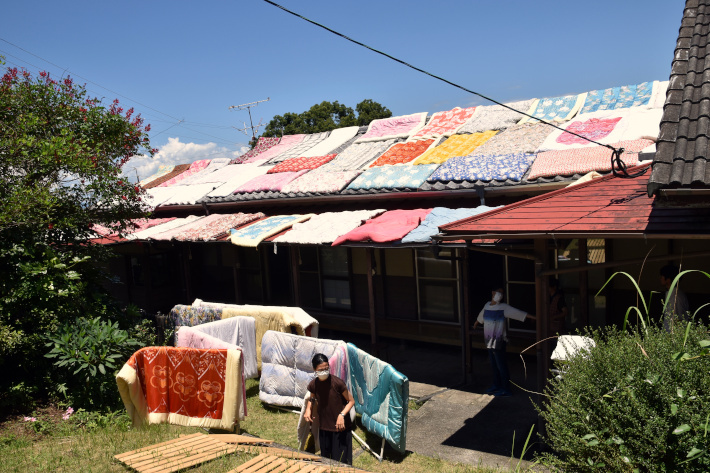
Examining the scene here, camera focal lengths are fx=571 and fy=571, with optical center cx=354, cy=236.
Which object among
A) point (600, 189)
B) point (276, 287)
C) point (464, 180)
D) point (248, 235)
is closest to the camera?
point (600, 189)

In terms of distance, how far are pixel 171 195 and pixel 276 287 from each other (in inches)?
165

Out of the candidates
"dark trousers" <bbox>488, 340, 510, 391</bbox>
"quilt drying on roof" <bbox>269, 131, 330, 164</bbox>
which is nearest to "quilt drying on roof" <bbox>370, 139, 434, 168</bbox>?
"quilt drying on roof" <bbox>269, 131, 330, 164</bbox>

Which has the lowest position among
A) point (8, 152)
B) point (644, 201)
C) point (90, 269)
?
point (90, 269)

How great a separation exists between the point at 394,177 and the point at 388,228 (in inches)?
87.2

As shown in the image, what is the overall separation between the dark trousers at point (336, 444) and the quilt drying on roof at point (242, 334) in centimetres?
380

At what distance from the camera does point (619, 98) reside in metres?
11.9

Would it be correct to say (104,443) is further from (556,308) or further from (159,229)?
(159,229)

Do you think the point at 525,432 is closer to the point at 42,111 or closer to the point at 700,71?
the point at 700,71

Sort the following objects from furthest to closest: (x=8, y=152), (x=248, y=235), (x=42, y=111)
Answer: (x=248, y=235) → (x=42, y=111) → (x=8, y=152)

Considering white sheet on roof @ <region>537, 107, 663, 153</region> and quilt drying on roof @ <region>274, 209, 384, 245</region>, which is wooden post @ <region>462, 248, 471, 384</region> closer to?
quilt drying on roof @ <region>274, 209, 384, 245</region>

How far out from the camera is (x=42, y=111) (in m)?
9.18

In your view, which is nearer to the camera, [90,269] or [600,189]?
[600,189]

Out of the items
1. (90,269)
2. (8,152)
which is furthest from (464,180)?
(8,152)

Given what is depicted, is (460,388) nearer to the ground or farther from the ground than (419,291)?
nearer to the ground
